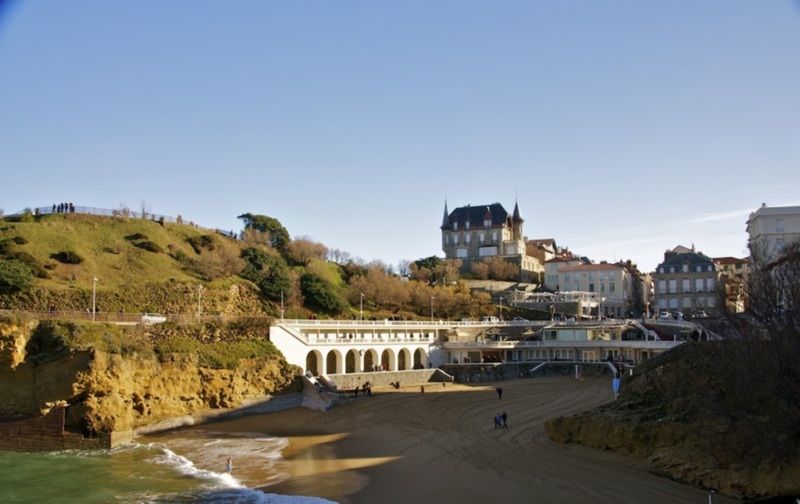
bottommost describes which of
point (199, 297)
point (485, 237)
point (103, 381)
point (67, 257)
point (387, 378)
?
point (387, 378)

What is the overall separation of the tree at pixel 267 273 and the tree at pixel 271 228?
15218 mm

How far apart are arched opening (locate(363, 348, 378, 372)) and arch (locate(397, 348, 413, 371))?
3389 millimetres

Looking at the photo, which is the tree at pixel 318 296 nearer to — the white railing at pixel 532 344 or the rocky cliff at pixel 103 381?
the white railing at pixel 532 344

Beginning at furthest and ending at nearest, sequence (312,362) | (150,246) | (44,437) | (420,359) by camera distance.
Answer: (150,246) < (420,359) < (312,362) < (44,437)

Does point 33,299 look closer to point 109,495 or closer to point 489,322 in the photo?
point 109,495

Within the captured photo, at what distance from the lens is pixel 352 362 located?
5706 centimetres

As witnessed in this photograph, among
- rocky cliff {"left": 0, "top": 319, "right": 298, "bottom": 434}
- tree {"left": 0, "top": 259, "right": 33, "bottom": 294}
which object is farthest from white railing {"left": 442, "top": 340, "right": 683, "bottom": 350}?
tree {"left": 0, "top": 259, "right": 33, "bottom": 294}

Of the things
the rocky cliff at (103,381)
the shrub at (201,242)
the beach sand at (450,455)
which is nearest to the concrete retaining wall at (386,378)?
the beach sand at (450,455)

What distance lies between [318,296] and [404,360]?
11523 millimetres

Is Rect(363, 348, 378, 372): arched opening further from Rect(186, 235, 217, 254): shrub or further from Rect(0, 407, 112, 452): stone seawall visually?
Rect(0, 407, 112, 452): stone seawall

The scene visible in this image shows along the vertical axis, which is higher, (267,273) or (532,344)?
(267,273)

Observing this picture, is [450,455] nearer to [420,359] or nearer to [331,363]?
[331,363]

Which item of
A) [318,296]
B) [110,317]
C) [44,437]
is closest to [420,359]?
[318,296]

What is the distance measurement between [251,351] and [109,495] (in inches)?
816
